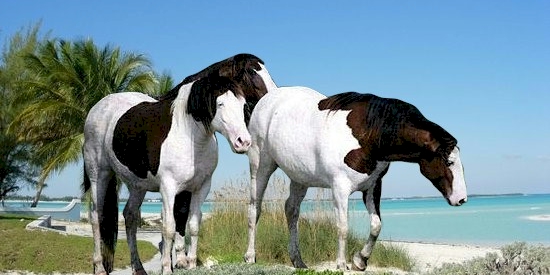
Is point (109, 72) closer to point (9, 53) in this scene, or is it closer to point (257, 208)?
point (9, 53)

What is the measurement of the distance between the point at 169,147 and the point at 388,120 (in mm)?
1613

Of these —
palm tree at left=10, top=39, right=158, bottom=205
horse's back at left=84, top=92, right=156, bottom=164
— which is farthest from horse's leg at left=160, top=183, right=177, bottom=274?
palm tree at left=10, top=39, right=158, bottom=205

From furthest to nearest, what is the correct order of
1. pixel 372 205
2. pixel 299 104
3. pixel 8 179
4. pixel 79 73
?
pixel 8 179 → pixel 79 73 → pixel 299 104 → pixel 372 205

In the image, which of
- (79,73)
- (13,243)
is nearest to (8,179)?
(79,73)

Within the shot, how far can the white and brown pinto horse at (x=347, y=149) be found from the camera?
491 cm

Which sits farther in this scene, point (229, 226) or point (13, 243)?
point (13, 243)

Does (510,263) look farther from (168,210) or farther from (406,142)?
(168,210)

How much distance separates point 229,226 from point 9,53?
1986 centimetres

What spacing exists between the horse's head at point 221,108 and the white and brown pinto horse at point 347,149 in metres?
0.81

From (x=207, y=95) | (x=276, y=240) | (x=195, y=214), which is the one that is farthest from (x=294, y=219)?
(x=276, y=240)

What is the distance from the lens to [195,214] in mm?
5027

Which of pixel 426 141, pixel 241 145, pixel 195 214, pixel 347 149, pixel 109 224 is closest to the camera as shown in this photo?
pixel 241 145

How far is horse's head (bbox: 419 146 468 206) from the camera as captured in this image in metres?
4.85

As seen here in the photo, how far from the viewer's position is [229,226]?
1155cm
